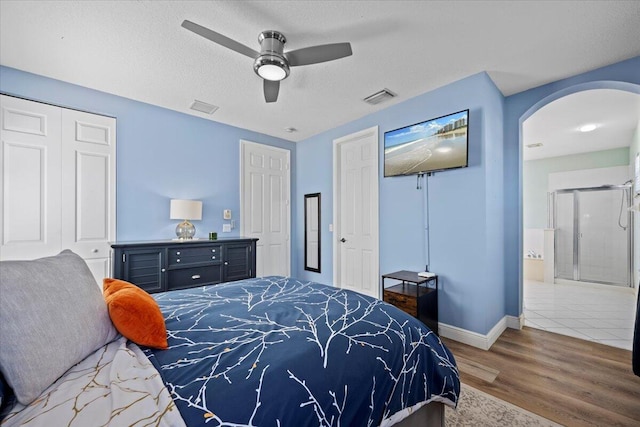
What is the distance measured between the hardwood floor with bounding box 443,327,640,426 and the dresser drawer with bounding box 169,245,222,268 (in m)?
2.85

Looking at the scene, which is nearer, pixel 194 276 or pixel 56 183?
pixel 56 183

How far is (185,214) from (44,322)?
8.79ft

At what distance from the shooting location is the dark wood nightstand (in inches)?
108

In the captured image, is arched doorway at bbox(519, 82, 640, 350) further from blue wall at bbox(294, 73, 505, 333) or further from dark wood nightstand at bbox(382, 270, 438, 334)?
dark wood nightstand at bbox(382, 270, 438, 334)

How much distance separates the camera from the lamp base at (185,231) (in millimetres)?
3492

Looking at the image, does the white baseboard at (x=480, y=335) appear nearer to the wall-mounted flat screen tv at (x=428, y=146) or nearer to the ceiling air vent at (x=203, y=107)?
the wall-mounted flat screen tv at (x=428, y=146)

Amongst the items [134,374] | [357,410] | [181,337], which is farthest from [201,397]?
[357,410]

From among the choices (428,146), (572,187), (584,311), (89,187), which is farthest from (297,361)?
(572,187)

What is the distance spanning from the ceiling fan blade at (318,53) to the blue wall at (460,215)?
163cm

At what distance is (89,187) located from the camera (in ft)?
10.0

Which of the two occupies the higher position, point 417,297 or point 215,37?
point 215,37

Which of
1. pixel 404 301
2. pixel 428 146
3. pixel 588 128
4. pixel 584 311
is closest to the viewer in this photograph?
pixel 404 301

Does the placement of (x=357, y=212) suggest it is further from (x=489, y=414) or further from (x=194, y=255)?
(x=489, y=414)

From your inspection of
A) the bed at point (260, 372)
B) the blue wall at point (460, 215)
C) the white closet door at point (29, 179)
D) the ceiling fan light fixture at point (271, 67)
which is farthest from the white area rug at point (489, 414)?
the white closet door at point (29, 179)
